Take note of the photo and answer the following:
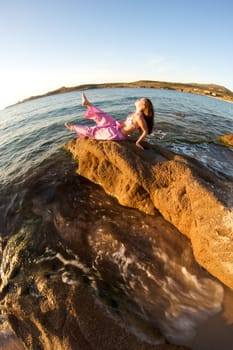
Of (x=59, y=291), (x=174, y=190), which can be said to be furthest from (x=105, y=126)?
(x=59, y=291)

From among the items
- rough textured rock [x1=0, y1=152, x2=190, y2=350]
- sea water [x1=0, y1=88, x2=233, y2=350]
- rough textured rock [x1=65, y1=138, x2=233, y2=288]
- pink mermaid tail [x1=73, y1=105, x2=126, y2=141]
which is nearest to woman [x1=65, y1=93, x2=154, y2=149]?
pink mermaid tail [x1=73, y1=105, x2=126, y2=141]

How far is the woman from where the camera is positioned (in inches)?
282

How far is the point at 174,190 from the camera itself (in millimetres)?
5977

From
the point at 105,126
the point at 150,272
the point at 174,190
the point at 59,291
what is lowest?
the point at 150,272

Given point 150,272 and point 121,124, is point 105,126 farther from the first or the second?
point 150,272

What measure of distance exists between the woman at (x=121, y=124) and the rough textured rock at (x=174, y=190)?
37 centimetres

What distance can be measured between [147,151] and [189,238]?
293 cm

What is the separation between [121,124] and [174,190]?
3.12 m

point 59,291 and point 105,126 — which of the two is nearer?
point 59,291

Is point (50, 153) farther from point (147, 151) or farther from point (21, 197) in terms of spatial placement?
point (147, 151)

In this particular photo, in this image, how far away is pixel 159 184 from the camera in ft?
20.9

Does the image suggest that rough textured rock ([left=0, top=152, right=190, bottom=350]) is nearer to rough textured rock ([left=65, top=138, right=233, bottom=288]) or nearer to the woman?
rough textured rock ([left=65, top=138, right=233, bottom=288])

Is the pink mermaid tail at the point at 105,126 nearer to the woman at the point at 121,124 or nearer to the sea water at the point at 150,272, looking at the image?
the woman at the point at 121,124

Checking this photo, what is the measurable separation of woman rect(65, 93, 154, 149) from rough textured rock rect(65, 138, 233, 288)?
0.37 metres
